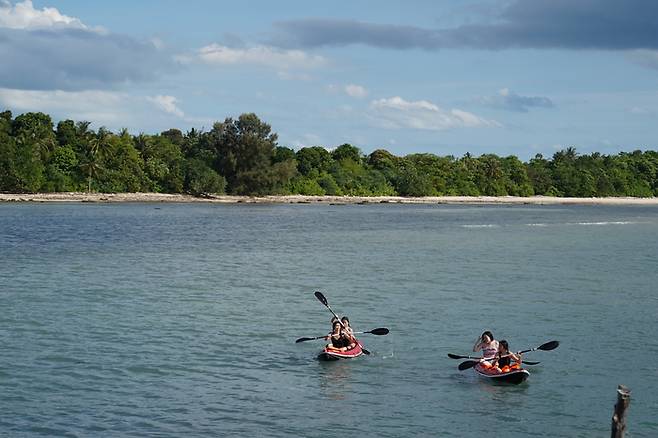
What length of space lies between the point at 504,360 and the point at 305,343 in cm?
745

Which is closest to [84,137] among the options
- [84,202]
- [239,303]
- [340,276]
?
[84,202]

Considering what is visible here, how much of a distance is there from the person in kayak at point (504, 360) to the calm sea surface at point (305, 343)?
621 mm

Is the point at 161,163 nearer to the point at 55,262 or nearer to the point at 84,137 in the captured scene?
the point at 84,137

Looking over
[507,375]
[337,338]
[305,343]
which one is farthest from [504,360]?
[305,343]

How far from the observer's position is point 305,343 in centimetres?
2944

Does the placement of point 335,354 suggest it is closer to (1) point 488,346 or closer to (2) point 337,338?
(2) point 337,338

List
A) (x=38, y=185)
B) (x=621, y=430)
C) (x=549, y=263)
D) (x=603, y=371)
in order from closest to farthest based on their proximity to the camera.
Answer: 1. (x=621, y=430)
2. (x=603, y=371)
3. (x=549, y=263)
4. (x=38, y=185)

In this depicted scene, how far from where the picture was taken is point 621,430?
14742 mm

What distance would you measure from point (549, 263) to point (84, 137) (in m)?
110

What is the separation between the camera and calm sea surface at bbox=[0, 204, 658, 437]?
21141 mm

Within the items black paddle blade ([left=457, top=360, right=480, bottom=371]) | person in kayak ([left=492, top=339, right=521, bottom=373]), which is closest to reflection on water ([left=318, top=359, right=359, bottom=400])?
black paddle blade ([left=457, top=360, right=480, bottom=371])

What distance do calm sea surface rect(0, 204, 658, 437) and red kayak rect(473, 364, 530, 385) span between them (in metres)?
0.32

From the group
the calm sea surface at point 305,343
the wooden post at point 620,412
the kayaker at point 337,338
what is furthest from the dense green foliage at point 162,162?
the wooden post at point 620,412

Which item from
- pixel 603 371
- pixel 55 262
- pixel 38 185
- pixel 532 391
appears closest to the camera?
pixel 532 391
